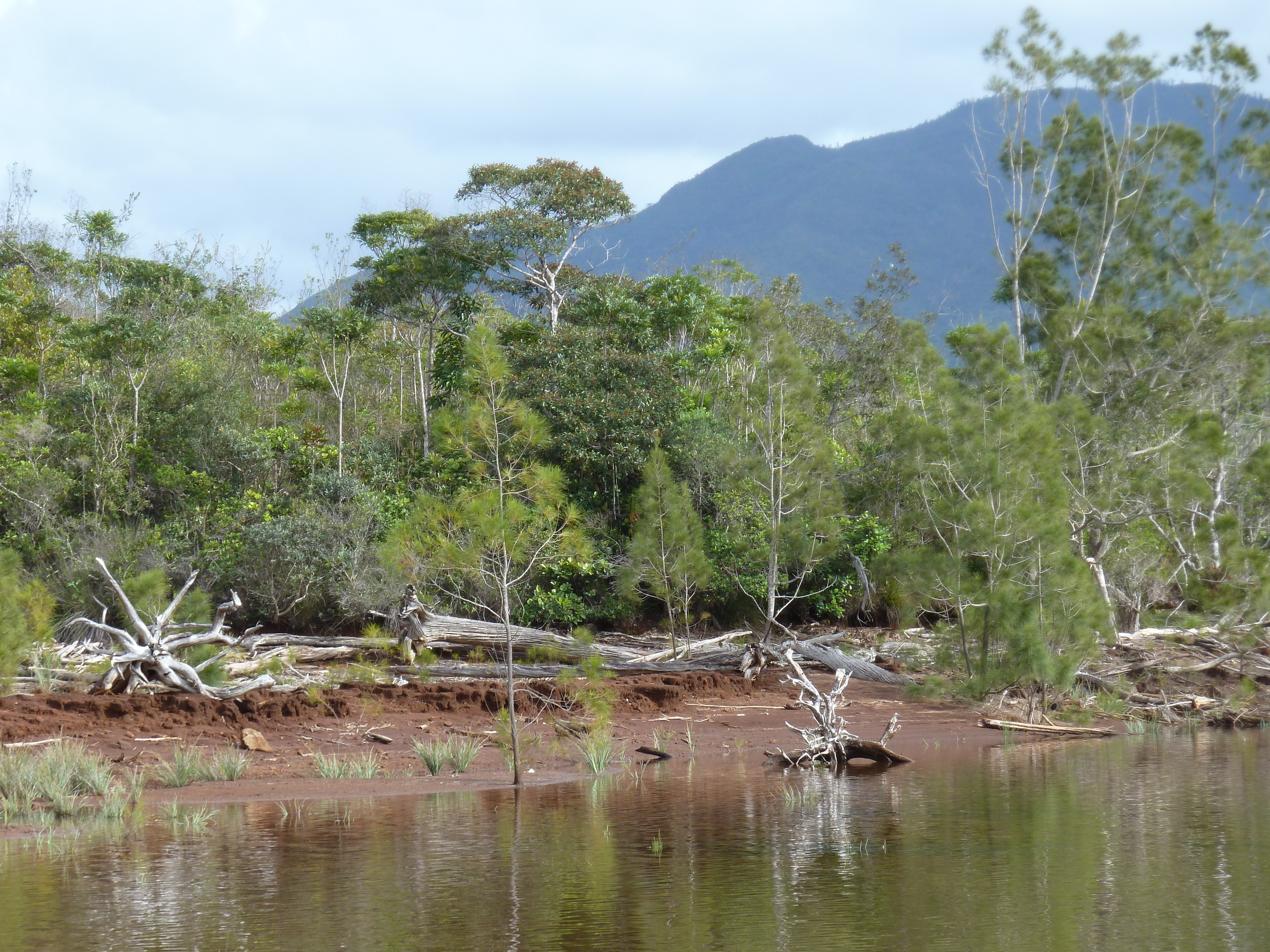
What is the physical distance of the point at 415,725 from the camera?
14.7 metres

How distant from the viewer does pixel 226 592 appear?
79.4 ft

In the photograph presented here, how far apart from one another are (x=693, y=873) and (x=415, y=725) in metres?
8.02

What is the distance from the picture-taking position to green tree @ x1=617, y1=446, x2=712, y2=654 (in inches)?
800

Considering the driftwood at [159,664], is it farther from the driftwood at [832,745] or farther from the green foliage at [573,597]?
the green foliage at [573,597]

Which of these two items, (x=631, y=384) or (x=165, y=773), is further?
(x=631, y=384)

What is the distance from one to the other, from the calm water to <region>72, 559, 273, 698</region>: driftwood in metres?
4.44

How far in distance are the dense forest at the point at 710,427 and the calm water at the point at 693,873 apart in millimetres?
4561

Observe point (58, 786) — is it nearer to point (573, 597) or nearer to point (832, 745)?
point (832, 745)

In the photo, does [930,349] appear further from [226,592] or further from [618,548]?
[226,592]

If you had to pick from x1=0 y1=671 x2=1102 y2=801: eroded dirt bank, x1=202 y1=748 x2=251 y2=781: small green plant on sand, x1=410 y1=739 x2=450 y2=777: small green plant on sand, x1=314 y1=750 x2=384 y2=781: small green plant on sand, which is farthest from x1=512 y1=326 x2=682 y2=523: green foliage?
x1=202 y1=748 x2=251 y2=781: small green plant on sand

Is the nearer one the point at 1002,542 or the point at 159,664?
the point at 159,664

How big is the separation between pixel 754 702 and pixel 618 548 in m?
7.50

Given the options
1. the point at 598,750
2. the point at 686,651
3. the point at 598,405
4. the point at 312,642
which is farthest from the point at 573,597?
the point at 598,750

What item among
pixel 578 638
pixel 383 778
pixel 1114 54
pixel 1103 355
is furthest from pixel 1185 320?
pixel 383 778
